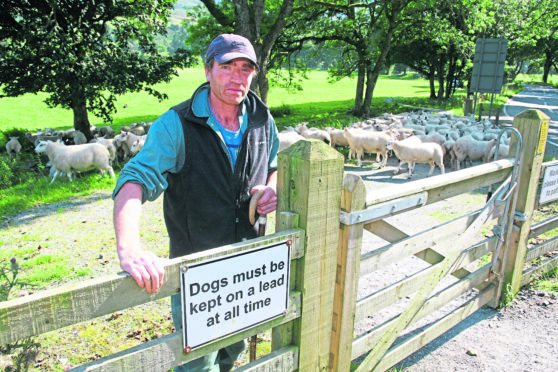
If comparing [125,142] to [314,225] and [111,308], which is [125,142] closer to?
[314,225]

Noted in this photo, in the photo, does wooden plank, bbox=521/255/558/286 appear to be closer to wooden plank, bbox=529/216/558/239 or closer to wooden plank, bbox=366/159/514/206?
wooden plank, bbox=529/216/558/239

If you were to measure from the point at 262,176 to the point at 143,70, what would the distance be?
11777 millimetres

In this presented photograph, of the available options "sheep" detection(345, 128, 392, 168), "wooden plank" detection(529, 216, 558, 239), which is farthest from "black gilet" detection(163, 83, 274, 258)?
"sheep" detection(345, 128, 392, 168)

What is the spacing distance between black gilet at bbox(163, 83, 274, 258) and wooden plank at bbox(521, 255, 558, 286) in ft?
12.4

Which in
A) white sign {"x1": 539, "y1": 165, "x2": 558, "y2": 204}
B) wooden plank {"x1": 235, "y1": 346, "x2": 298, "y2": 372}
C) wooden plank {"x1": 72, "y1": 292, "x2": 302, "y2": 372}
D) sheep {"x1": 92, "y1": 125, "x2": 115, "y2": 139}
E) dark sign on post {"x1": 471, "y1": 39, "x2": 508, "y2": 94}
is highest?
dark sign on post {"x1": 471, "y1": 39, "x2": 508, "y2": 94}

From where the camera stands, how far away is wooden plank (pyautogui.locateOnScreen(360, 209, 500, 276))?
8.61ft

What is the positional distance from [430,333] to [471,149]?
9.01m

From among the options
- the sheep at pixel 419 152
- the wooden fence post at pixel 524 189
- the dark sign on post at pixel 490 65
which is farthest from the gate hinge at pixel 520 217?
the dark sign on post at pixel 490 65

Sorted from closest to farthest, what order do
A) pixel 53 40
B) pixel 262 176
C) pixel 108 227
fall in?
1. pixel 262 176
2. pixel 108 227
3. pixel 53 40

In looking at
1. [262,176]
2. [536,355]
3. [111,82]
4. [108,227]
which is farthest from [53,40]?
[536,355]

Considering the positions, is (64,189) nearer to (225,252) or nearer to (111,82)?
(111,82)

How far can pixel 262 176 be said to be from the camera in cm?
260

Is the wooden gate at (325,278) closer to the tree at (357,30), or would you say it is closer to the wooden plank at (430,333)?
the wooden plank at (430,333)

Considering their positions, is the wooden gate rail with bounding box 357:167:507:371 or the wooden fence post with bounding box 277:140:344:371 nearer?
the wooden fence post with bounding box 277:140:344:371
